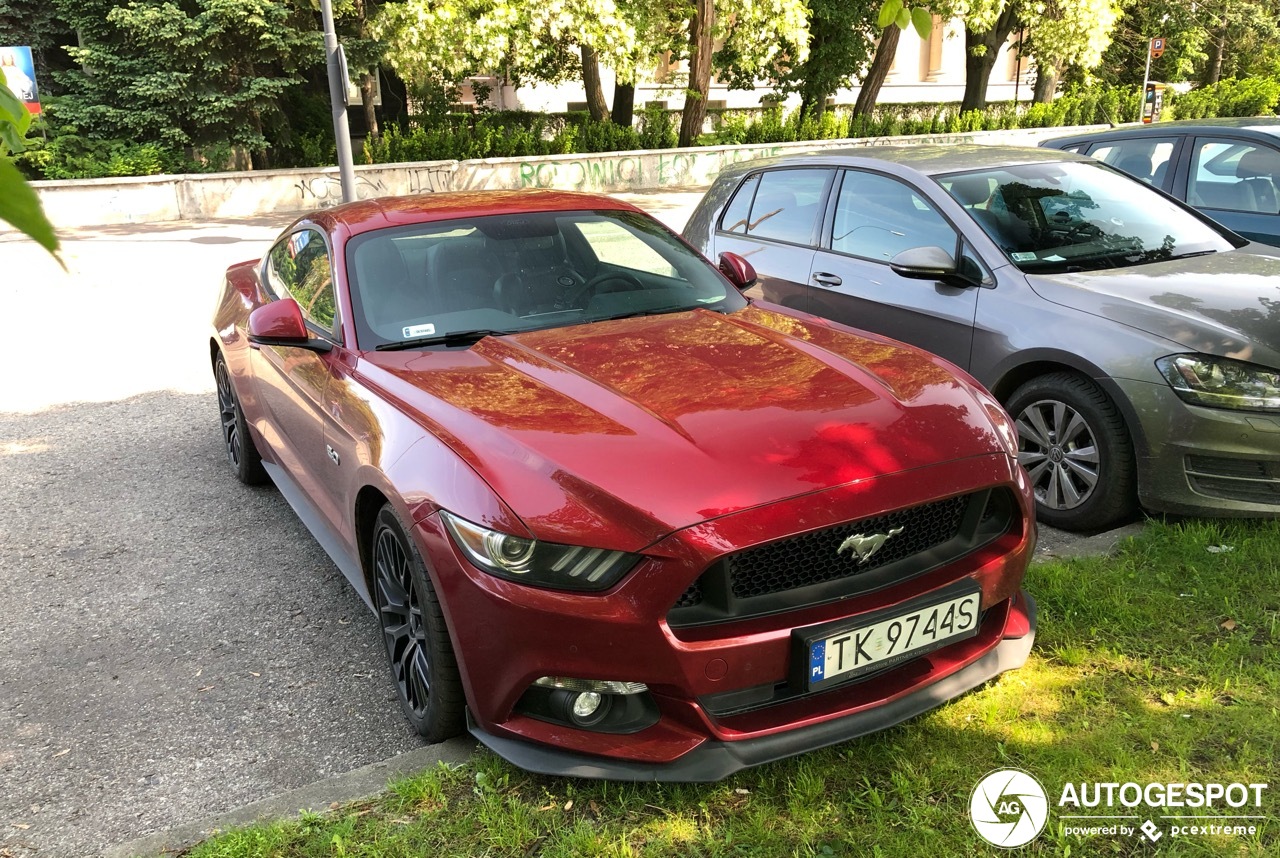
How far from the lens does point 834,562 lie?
9.05 feet

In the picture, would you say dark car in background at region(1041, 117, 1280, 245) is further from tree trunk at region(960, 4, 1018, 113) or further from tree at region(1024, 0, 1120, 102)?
tree trunk at region(960, 4, 1018, 113)

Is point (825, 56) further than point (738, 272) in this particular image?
Yes

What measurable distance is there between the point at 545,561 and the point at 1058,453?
2.81 metres

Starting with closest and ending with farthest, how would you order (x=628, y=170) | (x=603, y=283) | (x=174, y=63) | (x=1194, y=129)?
1. (x=603, y=283)
2. (x=1194, y=129)
3. (x=174, y=63)
4. (x=628, y=170)

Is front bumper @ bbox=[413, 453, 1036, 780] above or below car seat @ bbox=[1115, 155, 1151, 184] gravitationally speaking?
below

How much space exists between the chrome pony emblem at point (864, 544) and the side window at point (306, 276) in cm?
217

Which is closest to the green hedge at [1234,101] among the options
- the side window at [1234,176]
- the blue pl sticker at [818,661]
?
the side window at [1234,176]

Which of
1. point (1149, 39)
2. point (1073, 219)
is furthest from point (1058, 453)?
point (1149, 39)

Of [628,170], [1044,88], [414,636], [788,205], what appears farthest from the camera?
[1044,88]

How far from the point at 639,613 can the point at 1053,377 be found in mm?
2799

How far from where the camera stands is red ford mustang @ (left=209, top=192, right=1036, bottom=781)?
2.58 m

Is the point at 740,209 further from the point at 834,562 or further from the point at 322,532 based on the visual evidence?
the point at 834,562

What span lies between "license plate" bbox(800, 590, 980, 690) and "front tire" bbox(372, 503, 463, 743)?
100cm

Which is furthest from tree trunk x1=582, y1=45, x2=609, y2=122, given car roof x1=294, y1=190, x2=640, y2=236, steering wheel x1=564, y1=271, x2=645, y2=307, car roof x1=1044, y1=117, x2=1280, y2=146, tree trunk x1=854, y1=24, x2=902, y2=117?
steering wheel x1=564, y1=271, x2=645, y2=307
